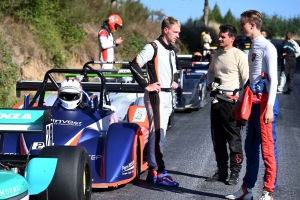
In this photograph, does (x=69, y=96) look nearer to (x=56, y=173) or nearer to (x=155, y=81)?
(x=155, y=81)

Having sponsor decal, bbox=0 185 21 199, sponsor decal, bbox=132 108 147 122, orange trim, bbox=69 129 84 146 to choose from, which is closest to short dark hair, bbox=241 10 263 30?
orange trim, bbox=69 129 84 146

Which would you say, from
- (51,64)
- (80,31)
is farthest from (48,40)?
(80,31)

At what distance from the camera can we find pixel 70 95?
7430 mm

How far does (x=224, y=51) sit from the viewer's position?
734cm

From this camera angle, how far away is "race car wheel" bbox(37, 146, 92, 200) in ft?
16.6

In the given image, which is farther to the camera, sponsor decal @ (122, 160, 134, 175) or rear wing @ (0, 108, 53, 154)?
sponsor decal @ (122, 160, 134, 175)

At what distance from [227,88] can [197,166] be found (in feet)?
4.72

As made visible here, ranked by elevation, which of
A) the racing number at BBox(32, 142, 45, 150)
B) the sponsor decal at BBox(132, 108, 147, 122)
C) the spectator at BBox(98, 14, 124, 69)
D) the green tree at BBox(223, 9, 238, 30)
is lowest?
the racing number at BBox(32, 142, 45, 150)

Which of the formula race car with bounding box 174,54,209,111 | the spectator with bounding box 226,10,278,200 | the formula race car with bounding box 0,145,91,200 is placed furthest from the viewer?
the formula race car with bounding box 174,54,209,111

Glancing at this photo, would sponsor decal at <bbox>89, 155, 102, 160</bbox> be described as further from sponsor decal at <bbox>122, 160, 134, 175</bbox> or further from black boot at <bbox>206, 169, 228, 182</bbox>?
black boot at <bbox>206, 169, 228, 182</bbox>

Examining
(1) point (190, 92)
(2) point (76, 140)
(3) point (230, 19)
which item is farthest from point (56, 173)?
(3) point (230, 19)

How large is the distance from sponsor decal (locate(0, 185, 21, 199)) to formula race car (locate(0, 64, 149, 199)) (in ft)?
1.72

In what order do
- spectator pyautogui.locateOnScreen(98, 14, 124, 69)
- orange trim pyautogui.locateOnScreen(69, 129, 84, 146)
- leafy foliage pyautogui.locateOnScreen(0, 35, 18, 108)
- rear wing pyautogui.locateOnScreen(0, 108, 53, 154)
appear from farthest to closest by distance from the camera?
spectator pyautogui.locateOnScreen(98, 14, 124, 69), leafy foliage pyautogui.locateOnScreen(0, 35, 18, 108), orange trim pyautogui.locateOnScreen(69, 129, 84, 146), rear wing pyautogui.locateOnScreen(0, 108, 53, 154)

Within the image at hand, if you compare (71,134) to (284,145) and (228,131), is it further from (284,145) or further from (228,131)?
(284,145)
